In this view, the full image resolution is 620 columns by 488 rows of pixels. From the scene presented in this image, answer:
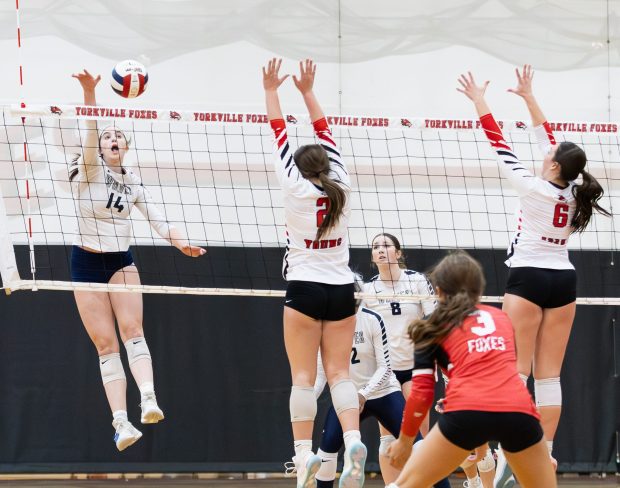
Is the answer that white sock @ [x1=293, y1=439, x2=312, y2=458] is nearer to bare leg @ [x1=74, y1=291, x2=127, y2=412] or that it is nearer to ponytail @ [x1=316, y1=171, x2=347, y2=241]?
ponytail @ [x1=316, y1=171, x2=347, y2=241]

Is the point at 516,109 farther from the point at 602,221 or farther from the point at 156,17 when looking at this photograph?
the point at 156,17

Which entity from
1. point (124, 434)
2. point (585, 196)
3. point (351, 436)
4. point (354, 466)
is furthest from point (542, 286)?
point (124, 434)

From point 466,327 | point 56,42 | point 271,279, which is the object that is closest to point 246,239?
point 271,279

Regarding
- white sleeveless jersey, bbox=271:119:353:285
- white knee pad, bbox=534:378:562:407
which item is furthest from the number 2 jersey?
white sleeveless jersey, bbox=271:119:353:285

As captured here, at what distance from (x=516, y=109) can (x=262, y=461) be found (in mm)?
4355

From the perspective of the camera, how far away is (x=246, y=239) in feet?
30.7

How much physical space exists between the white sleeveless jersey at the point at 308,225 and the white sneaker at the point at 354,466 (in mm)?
1023

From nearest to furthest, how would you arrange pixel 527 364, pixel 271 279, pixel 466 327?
pixel 466 327, pixel 527 364, pixel 271 279

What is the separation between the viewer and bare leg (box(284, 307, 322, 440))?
19.3 ft

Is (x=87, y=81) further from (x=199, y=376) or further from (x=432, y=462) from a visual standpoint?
(x=432, y=462)

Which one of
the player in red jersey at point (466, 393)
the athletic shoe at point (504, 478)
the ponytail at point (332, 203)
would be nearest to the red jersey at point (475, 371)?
the player in red jersey at point (466, 393)

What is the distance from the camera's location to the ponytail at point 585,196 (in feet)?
20.1

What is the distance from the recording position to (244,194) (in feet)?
30.9

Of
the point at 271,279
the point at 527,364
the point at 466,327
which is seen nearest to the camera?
the point at 466,327
